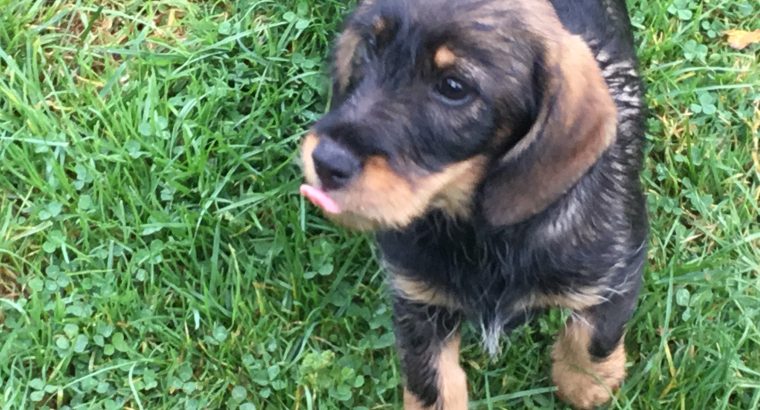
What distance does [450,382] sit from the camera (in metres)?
3.15

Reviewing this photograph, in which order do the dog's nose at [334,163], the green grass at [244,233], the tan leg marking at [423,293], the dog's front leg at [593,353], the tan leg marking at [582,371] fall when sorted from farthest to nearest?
the green grass at [244,233]
the tan leg marking at [582,371]
the dog's front leg at [593,353]
the tan leg marking at [423,293]
the dog's nose at [334,163]

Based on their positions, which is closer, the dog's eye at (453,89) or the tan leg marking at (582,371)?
the dog's eye at (453,89)

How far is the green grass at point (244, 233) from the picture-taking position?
3387 mm

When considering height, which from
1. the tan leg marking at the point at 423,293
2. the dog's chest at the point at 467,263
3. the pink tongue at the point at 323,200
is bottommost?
the tan leg marking at the point at 423,293

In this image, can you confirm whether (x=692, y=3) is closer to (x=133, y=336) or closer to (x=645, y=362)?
(x=645, y=362)

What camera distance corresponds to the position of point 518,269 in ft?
9.02

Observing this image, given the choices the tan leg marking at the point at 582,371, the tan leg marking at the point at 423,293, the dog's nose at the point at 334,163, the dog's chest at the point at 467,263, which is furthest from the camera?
the tan leg marking at the point at 582,371

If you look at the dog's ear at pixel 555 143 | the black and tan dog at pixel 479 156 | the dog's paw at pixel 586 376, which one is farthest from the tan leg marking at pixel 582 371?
the dog's ear at pixel 555 143

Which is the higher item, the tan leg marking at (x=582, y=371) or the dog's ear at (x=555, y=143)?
the dog's ear at (x=555, y=143)

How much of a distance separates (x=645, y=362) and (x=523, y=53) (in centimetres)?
133

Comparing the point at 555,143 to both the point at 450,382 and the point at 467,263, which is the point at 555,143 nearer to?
the point at 467,263

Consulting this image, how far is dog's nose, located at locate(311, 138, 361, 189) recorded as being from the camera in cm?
234

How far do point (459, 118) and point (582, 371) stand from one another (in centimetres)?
115

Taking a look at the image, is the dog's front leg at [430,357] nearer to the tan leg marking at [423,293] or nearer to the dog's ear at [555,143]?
the tan leg marking at [423,293]
